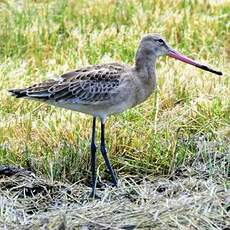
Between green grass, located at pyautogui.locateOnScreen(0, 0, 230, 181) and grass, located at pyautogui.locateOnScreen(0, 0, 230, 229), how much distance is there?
0.01 m

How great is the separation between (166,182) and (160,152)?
0.37m

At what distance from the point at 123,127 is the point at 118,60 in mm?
1744

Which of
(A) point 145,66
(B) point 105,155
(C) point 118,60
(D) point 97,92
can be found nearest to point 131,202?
(B) point 105,155

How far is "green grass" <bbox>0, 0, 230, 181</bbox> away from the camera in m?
6.88

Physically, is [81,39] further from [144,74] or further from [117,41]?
[144,74]

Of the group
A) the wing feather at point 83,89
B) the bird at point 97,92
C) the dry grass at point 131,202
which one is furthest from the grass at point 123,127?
the wing feather at point 83,89

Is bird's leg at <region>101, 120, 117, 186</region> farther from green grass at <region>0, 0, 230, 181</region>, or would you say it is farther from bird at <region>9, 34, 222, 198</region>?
green grass at <region>0, 0, 230, 181</region>

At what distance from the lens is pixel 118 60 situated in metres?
8.84

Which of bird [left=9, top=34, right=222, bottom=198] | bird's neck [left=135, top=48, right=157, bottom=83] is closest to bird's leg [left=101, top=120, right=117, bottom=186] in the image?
bird [left=9, top=34, right=222, bottom=198]

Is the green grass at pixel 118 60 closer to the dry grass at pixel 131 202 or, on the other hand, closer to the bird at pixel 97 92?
the dry grass at pixel 131 202

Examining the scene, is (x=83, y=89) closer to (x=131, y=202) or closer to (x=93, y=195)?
(x=93, y=195)

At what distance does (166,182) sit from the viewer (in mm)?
6535

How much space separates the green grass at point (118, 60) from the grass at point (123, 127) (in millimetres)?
10

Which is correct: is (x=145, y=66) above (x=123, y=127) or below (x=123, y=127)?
above
